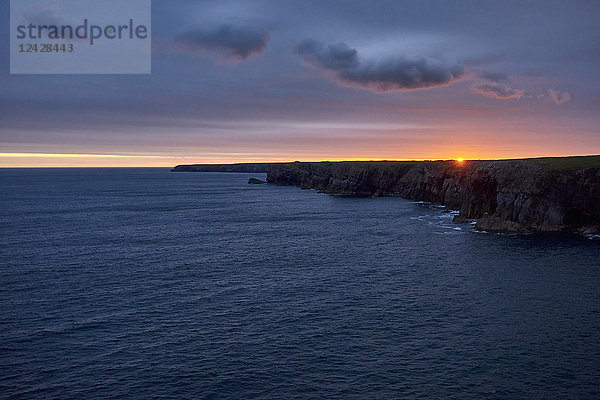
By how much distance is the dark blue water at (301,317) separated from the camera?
37594 millimetres

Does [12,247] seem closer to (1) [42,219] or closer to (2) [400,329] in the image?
(1) [42,219]

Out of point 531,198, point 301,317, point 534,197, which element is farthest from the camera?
point 531,198

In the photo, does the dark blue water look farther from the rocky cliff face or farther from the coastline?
the rocky cliff face

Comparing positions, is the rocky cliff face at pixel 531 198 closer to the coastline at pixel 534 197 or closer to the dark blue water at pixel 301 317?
the coastline at pixel 534 197

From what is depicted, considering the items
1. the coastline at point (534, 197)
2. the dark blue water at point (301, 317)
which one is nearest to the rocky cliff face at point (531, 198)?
the coastline at point (534, 197)

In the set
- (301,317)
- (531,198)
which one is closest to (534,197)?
(531,198)

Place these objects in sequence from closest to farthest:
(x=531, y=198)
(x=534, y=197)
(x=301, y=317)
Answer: (x=301, y=317) < (x=534, y=197) < (x=531, y=198)

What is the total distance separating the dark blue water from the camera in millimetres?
37594

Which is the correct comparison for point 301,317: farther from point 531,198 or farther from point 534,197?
point 534,197

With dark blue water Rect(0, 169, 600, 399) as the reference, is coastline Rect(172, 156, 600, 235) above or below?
above

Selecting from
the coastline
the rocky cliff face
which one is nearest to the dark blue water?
the coastline

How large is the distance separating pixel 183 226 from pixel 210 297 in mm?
65562

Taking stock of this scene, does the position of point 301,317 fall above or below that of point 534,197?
below

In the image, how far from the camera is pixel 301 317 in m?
51.9
